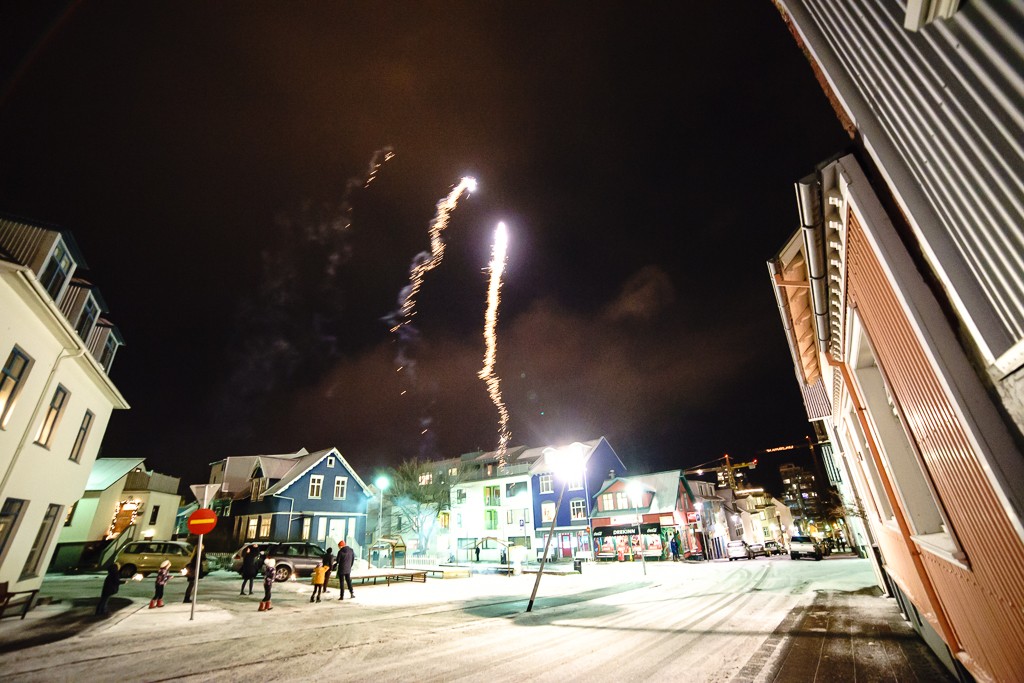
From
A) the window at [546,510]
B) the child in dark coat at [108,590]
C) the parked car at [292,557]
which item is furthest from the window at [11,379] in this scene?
the window at [546,510]

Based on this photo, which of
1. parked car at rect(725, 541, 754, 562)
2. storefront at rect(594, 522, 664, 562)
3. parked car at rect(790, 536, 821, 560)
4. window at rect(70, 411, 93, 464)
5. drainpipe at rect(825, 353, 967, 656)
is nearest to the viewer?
drainpipe at rect(825, 353, 967, 656)

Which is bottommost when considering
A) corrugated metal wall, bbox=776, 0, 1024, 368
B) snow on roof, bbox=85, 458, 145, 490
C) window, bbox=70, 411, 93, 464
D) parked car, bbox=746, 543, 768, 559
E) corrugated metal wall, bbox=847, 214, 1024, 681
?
parked car, bbox=746, 543, 768, 559

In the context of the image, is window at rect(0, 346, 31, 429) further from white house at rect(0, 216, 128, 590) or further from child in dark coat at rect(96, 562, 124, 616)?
child in dark coat at rect(96, 562, 124, 616)

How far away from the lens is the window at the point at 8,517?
443 inches

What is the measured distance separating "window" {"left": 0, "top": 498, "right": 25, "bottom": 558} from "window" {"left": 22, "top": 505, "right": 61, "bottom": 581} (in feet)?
4.31

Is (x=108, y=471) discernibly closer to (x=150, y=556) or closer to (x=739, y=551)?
(x=150, y=556)

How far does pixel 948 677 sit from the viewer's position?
569 cm

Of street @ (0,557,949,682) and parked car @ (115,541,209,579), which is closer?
street @ (0,557,949,682)

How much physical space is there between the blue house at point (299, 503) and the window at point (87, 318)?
905 inches

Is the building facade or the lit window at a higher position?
the lit window

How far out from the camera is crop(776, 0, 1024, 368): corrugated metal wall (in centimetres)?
198

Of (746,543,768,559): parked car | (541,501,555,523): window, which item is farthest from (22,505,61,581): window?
(746,543,768,559): parked car

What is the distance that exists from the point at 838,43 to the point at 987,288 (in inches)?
118

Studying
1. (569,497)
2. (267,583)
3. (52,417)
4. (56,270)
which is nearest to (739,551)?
(569,497)
